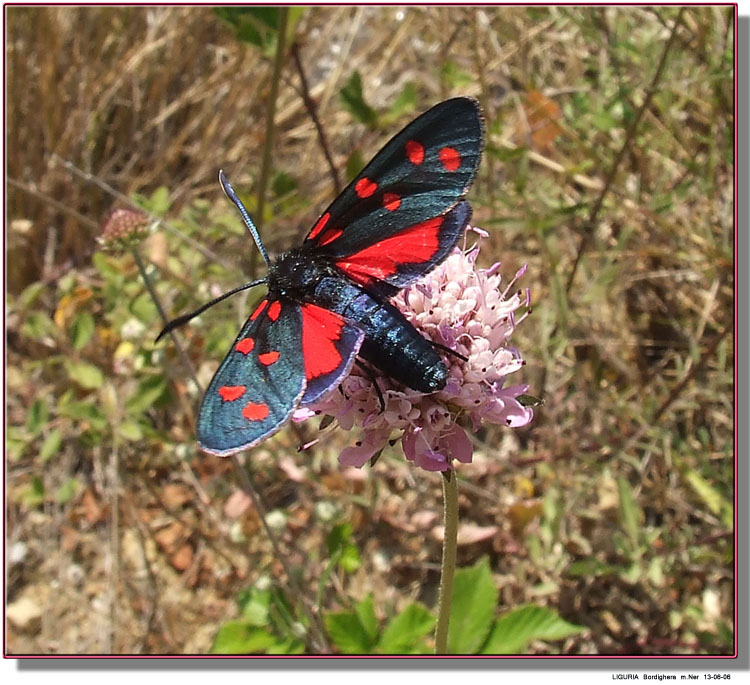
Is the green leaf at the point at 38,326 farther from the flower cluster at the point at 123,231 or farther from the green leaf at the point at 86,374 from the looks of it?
the flower cluster at the point at 123,231

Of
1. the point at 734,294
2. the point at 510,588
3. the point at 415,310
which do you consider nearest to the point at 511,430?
the point at 510,588

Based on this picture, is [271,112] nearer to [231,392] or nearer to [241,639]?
[231,392]

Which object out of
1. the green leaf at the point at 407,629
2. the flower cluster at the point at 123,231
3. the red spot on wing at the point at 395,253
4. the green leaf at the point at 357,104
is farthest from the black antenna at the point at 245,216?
the green leaf at the point at 357,104

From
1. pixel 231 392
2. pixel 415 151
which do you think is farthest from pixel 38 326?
pixel 415 151

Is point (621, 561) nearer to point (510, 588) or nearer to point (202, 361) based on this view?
point (510, 588)

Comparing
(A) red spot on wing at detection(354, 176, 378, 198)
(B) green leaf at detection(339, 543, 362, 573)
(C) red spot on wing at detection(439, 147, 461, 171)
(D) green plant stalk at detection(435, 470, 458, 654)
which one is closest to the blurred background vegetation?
(B) green leaf at detection(339, 543, 362, 573)

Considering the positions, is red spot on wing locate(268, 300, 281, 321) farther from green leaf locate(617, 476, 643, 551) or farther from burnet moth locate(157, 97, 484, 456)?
green leaf locate(617, 476, 643, 551)
